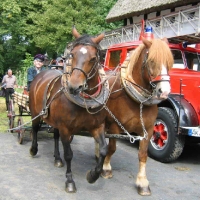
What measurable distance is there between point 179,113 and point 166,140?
0.65 m

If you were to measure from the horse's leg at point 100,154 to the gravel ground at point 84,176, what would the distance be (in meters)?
0.27

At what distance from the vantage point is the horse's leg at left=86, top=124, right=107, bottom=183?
3874mm

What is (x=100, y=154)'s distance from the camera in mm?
3895

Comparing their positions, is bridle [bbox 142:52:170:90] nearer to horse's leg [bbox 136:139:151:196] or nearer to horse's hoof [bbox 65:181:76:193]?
horse's leg [bbox 136:139:151:196]

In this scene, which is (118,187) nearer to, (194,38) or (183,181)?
(183,181)

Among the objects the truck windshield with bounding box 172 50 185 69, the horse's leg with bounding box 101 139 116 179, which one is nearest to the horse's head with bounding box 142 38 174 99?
the horse's leg with bounding box 101 139 116 179

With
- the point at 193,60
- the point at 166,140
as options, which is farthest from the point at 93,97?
the point at 193,60

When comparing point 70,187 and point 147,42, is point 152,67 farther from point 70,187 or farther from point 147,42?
point 70,187

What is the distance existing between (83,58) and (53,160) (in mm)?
2792

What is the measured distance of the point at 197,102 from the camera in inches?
208

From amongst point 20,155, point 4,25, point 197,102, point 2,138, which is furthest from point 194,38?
point 4,25

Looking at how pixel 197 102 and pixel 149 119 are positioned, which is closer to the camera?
pixel 149 119

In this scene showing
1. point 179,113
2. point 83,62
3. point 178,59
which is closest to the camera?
point 83,62

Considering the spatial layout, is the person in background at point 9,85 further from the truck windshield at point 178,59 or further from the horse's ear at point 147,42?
the horse's ear at point 147,42
